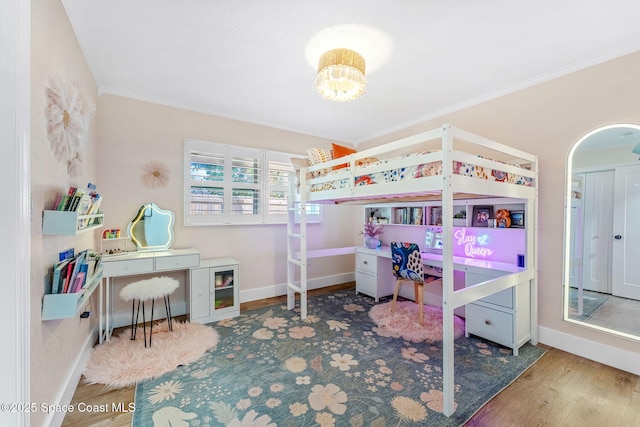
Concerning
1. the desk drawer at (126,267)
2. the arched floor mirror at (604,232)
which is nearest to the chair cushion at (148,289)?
the desk drawer at (126,267)

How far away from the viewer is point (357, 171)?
91.7 inches

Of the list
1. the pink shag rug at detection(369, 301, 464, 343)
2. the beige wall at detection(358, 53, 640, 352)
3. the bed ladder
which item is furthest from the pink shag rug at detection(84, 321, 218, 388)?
the beige wall at detection(358, 53, 640, 352)

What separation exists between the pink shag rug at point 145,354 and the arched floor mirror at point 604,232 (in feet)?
11.2

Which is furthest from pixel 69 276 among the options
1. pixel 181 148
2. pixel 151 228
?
pixel 181 148

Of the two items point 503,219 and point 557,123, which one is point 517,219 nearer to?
point 503,219

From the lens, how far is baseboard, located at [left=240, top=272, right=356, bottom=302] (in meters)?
3.55

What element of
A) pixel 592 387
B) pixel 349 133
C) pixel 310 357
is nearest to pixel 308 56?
pixel 349 133

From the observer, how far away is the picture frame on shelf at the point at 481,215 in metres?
2.80

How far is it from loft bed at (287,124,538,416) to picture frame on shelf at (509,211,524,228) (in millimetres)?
113

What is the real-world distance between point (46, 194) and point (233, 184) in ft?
6.78

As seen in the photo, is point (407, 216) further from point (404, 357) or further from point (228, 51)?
point (228, 51)

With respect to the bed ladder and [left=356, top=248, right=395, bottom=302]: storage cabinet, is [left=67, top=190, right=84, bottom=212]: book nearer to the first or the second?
the bed ladder

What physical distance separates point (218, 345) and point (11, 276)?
166 centimetres

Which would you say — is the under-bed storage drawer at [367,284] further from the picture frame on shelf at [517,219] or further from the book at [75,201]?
the book at [75,201]
